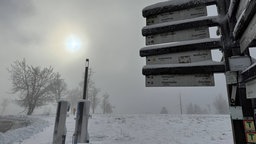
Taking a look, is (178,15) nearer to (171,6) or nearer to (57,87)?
(171,6)

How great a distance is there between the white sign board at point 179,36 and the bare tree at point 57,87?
29229 millimetres

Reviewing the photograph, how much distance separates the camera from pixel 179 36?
7.96 ft

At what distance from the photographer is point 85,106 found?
198 inches


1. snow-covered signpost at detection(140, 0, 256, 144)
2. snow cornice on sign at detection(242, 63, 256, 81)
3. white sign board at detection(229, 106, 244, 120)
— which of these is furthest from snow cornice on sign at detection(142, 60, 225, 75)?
white sign board at detection(229, 106, 244, 120)

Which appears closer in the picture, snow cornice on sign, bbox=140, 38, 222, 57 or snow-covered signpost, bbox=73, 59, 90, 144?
snow cornice on sign, bbox=140, 38, 222, 57

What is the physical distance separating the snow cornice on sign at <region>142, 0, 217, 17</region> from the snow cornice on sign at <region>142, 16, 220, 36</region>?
0.26m

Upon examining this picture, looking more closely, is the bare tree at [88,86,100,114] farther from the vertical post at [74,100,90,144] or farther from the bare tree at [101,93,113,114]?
the vertical post at [74,100,90,144]

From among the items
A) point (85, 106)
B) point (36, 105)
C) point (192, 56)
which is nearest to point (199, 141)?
point (85, 106)

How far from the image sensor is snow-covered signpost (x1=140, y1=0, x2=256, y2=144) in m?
1.62

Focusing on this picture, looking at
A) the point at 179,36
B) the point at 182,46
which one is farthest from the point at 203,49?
the point at 179,36

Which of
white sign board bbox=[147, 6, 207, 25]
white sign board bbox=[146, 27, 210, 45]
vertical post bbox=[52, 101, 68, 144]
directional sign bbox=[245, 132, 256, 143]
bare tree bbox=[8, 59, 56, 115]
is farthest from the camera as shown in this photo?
bare tree bbox=[8, 59, 56, 115]

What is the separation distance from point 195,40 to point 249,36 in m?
0.83

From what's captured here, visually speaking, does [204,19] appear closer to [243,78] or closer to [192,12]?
[192,12]

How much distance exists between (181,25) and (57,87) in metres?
32.0
